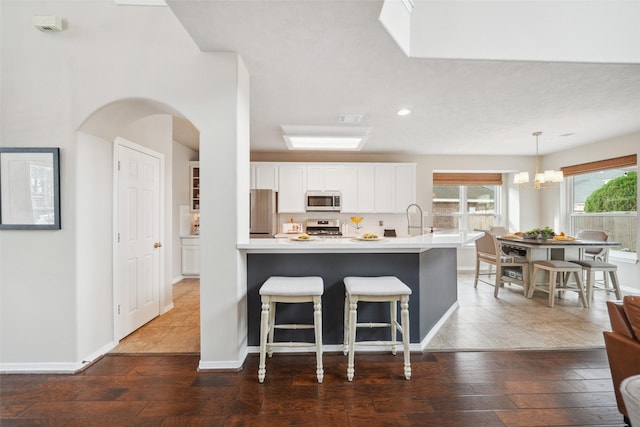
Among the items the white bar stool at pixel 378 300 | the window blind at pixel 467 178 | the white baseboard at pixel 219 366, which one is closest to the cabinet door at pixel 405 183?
the window blind at pixel 467 178

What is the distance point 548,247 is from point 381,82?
10.7 ft

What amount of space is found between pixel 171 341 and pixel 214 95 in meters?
2.23

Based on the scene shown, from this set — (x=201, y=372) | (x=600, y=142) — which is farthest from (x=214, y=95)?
(x=600, y=142)

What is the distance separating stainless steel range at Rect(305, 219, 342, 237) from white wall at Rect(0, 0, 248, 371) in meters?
3.53

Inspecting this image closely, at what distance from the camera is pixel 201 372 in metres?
2.33

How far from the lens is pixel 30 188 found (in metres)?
2.36

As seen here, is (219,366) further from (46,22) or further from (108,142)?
→ (46,22)

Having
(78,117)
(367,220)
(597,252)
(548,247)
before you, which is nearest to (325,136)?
(367,220)

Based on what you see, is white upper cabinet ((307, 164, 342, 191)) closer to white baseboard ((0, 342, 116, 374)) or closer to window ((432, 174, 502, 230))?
window ((432, 174, 502, 230))

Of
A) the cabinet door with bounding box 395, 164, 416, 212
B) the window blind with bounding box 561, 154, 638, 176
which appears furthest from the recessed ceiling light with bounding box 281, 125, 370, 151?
the window blind with bounding box 561, 154, 638, 176

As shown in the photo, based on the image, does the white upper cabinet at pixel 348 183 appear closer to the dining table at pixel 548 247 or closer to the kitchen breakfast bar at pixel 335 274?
the dining table at pixel 548 247

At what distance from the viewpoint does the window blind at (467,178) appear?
21.8 ft

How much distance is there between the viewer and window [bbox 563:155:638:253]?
4.86 metres

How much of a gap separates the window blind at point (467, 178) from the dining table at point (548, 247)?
2.04 m
